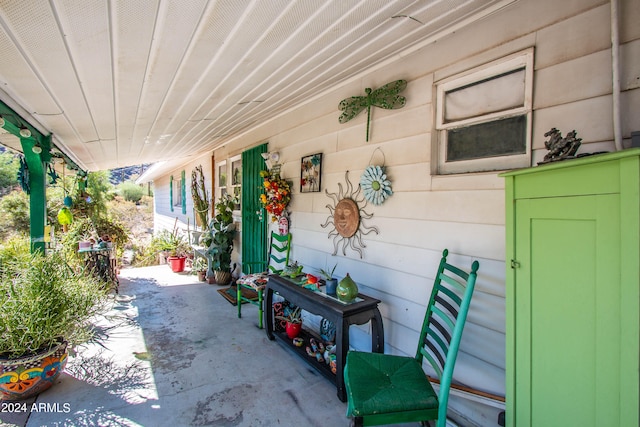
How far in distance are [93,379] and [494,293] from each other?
2.93m

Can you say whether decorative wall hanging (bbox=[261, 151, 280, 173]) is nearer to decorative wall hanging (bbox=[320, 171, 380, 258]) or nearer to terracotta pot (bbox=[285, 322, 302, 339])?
decorative wall hanging (bbox=[320, 171, 380, 258])

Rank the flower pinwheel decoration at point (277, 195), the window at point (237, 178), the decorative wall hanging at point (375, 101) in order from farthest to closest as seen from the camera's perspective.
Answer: the window at point (237, 178) < the flower pinwheel decoration at point (277, 195) < the decorative wall hanging at point (375, 101)

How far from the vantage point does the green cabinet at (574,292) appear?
2.68ft

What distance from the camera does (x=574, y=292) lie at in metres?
0.96

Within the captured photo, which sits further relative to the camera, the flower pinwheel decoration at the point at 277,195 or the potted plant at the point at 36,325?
the flower pinwheel decoration at the point at 277,195

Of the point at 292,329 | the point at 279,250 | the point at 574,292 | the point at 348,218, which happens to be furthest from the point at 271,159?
the point at 574,292

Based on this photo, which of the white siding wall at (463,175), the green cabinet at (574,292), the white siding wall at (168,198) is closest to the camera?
the green cabinet at (574,292)

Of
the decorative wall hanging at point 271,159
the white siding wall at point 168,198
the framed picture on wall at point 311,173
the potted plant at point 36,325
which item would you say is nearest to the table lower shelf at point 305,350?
the framed picture on wall at point 311,173

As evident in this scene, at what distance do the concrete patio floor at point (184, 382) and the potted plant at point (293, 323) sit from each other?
0.19 metres

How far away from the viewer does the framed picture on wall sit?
2.88 metres

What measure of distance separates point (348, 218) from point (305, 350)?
1.27 metres

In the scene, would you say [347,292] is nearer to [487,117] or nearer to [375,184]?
[375,184]

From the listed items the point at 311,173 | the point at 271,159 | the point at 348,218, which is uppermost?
the point at 271,159

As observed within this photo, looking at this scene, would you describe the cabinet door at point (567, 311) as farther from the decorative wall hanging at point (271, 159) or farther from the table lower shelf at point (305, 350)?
the decorative wall hanging at point (271, 159)
